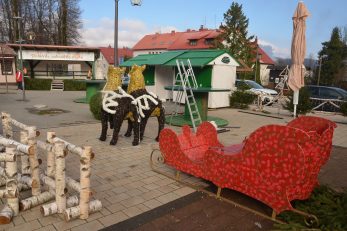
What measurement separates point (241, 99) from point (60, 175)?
13069 millimetres

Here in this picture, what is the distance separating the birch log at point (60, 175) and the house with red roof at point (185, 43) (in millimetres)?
38188

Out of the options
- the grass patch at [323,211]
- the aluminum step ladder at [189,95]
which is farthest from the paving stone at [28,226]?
the aluminum step ladder at [189,95]

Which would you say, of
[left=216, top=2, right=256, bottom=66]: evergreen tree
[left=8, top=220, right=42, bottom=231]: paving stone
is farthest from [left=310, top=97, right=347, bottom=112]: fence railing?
[left=216, top=2, right=256, bottom=66]: evergreen tree

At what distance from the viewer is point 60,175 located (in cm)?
365

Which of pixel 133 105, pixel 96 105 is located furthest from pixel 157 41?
pixel 133 105

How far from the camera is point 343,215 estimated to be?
11.4 feet

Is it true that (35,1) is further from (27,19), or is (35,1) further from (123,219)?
(123,219)

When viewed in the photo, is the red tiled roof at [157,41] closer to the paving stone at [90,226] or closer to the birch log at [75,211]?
the birch log at [75,211]

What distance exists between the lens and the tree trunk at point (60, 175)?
3.62 meters

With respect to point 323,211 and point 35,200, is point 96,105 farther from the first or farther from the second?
point 323,211

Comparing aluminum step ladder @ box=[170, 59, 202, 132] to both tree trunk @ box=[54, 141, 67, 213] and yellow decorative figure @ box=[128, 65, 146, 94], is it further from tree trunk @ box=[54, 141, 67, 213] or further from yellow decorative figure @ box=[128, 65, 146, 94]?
tree trunk @ box=[54, 141, 67, 213]

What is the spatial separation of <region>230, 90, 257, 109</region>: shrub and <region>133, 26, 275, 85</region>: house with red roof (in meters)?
25.2

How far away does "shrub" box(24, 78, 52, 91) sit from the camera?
80.3ft

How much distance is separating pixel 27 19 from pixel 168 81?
1146 inches
